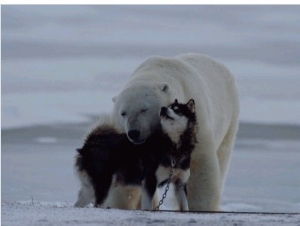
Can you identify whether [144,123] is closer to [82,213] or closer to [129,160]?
[129,160]

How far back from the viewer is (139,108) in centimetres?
890

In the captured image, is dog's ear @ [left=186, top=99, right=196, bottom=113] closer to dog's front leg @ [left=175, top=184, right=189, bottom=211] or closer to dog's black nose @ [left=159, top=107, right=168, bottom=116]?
dog's black nose @ [left=159, top=107, right=168, bottom=116]

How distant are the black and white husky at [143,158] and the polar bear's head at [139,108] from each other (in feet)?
0.38

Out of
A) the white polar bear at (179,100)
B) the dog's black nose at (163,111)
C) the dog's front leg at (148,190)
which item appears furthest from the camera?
the white polar bear at (179,100)

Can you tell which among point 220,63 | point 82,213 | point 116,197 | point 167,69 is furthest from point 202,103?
point 82,213

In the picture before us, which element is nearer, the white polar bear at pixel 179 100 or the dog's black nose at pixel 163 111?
the dog's black nose at pixel 163 111

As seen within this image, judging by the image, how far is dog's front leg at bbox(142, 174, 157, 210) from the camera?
806cm

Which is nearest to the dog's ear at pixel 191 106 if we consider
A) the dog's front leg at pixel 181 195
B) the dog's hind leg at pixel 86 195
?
the dog's front leg at pixel 181 195

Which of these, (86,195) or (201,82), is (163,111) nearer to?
(86,195)

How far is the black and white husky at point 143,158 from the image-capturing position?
8242mm

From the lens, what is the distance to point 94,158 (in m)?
8.82

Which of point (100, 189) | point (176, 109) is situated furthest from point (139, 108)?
point (100, 189)

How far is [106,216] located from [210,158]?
9.12 feet

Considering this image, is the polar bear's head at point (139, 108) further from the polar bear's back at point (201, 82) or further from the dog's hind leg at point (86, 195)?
the dog's hind leg at point (86, 195)
